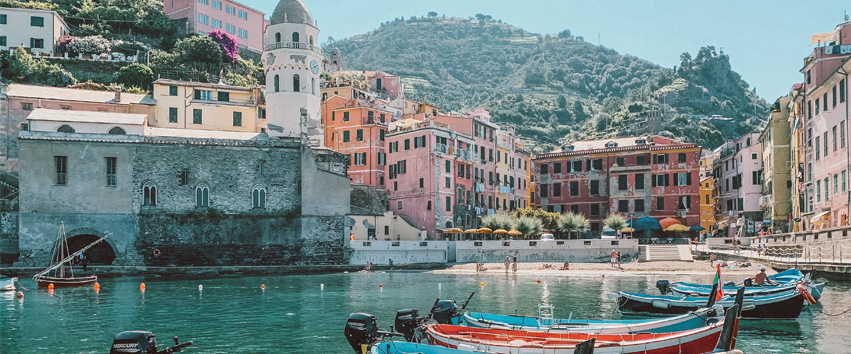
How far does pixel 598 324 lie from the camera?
19.5m

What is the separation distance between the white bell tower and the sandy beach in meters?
19.0

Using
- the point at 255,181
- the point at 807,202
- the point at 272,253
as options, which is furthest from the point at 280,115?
the point at 807,202

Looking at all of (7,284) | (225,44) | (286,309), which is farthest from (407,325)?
(225,44)

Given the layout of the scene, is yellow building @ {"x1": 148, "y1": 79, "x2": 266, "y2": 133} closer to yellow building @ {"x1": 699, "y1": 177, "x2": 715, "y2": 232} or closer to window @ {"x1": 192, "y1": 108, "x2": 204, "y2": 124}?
window @ {"x1": 192, "y1": 108, "x2": 204, "y2": 124}

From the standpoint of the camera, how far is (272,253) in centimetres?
5681

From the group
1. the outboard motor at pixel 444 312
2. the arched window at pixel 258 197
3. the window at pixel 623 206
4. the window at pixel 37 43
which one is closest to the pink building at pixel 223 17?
the window at pixel 37 43

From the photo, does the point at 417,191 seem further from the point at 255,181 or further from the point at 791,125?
the point at 791,125

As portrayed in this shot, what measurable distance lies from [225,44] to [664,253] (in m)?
57.3

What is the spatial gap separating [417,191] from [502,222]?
843 centimetres

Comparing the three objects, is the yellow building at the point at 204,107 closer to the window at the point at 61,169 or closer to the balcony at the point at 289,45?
the balcony at the point at 289,45

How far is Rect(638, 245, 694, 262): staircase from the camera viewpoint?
180 ft

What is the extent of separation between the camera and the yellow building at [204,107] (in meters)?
66.4

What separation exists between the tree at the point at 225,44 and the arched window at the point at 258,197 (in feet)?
118

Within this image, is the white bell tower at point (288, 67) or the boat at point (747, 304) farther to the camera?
the white bell tower at point (288, 67)
